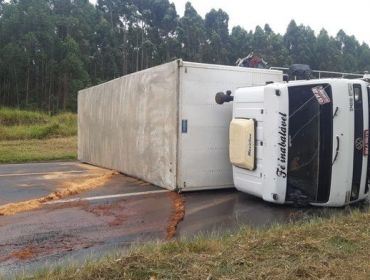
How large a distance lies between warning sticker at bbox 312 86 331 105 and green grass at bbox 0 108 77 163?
1119cm

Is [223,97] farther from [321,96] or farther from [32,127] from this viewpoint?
[32,127]

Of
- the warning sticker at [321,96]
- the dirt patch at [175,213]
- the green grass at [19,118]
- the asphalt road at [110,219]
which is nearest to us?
the asphalt road at [110,219]

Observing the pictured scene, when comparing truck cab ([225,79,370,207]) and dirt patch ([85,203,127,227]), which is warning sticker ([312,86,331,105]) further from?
dirt patch ([85,203,127,227])

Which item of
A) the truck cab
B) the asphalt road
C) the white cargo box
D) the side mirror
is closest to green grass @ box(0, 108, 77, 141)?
the asphalt road

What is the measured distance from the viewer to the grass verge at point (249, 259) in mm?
3934

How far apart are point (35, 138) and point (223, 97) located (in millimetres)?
18070

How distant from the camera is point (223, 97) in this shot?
824cm

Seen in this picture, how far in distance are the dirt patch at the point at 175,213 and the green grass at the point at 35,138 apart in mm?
8964

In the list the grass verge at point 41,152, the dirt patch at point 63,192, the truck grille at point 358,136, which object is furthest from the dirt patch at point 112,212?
the grass verge at point 41,152

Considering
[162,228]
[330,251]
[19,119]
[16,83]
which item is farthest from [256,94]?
[16,83]

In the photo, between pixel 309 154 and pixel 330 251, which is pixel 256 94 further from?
pixel 330 251

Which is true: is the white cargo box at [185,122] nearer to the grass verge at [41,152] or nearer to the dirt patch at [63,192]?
the dirt patch at [63,192]

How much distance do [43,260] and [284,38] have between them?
2357 inches

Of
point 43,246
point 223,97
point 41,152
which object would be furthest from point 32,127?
point 43,246
